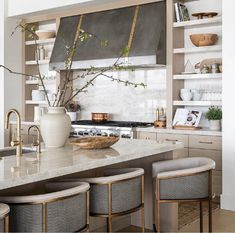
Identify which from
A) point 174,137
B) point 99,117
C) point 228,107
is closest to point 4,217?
point 228,107

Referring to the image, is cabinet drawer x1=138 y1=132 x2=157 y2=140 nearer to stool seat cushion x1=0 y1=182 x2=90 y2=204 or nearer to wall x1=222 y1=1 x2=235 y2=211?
wall x1=222 y1=1 x2=235 y2=211

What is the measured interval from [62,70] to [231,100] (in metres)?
3.21

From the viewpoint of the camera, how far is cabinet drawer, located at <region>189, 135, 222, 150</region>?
5180 millimetres

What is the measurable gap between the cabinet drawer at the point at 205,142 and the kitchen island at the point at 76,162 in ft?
4.23

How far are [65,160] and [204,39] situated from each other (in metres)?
3.33

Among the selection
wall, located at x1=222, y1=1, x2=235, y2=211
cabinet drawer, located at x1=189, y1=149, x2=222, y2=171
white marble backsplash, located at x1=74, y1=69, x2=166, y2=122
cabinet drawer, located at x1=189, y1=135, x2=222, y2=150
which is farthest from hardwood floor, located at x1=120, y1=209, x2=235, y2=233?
white marble backsplash, located at x1=74, y1=69, x2=166, y2=122

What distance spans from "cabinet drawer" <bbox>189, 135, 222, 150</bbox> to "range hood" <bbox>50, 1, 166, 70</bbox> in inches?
45.9

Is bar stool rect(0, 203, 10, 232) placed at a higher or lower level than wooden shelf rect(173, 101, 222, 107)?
lower

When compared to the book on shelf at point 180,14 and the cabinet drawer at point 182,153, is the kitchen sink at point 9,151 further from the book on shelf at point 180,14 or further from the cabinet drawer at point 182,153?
the book on shelf at point 180,14

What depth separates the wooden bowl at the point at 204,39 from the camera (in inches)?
221

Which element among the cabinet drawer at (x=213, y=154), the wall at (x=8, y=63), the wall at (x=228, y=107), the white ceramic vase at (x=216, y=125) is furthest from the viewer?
the wall at (x=8, y=63)

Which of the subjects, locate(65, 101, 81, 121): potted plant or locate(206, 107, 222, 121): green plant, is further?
locate(65, 101, 81, 121): potted plant

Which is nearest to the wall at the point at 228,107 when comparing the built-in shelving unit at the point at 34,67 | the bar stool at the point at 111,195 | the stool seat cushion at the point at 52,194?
the bar stool at the point at 111,195

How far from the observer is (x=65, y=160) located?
296 cm
